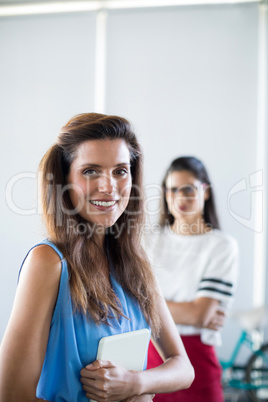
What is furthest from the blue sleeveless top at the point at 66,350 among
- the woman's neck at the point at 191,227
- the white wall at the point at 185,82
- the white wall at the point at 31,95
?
the white wall at the point at 185,82

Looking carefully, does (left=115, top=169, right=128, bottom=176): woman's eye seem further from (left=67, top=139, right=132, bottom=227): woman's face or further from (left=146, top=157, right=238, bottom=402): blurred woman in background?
(left=146, top=157, right=238, bottom=402): blurred woman in background

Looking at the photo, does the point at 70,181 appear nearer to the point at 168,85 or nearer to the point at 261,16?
the point at 168,85

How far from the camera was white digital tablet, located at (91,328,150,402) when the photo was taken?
2.75 feet

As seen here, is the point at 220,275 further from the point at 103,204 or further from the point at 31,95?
the point at 31,95

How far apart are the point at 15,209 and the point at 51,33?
1.45 m

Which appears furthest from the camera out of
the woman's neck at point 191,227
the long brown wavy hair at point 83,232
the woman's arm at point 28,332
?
the woman's neck at point 191,227

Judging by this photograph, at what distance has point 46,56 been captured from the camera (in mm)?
2508

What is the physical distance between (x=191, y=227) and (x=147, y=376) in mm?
804

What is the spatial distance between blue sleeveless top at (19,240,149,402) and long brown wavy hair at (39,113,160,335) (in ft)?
0.08

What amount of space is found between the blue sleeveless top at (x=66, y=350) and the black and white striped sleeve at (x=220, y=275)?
69cm

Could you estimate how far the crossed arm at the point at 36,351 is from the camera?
766 mm

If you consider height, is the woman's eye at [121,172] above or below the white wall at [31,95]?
below

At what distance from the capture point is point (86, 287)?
2.93 feet

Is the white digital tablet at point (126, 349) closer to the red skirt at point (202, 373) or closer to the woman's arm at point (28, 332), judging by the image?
the woman's arm at point (28, 332)
